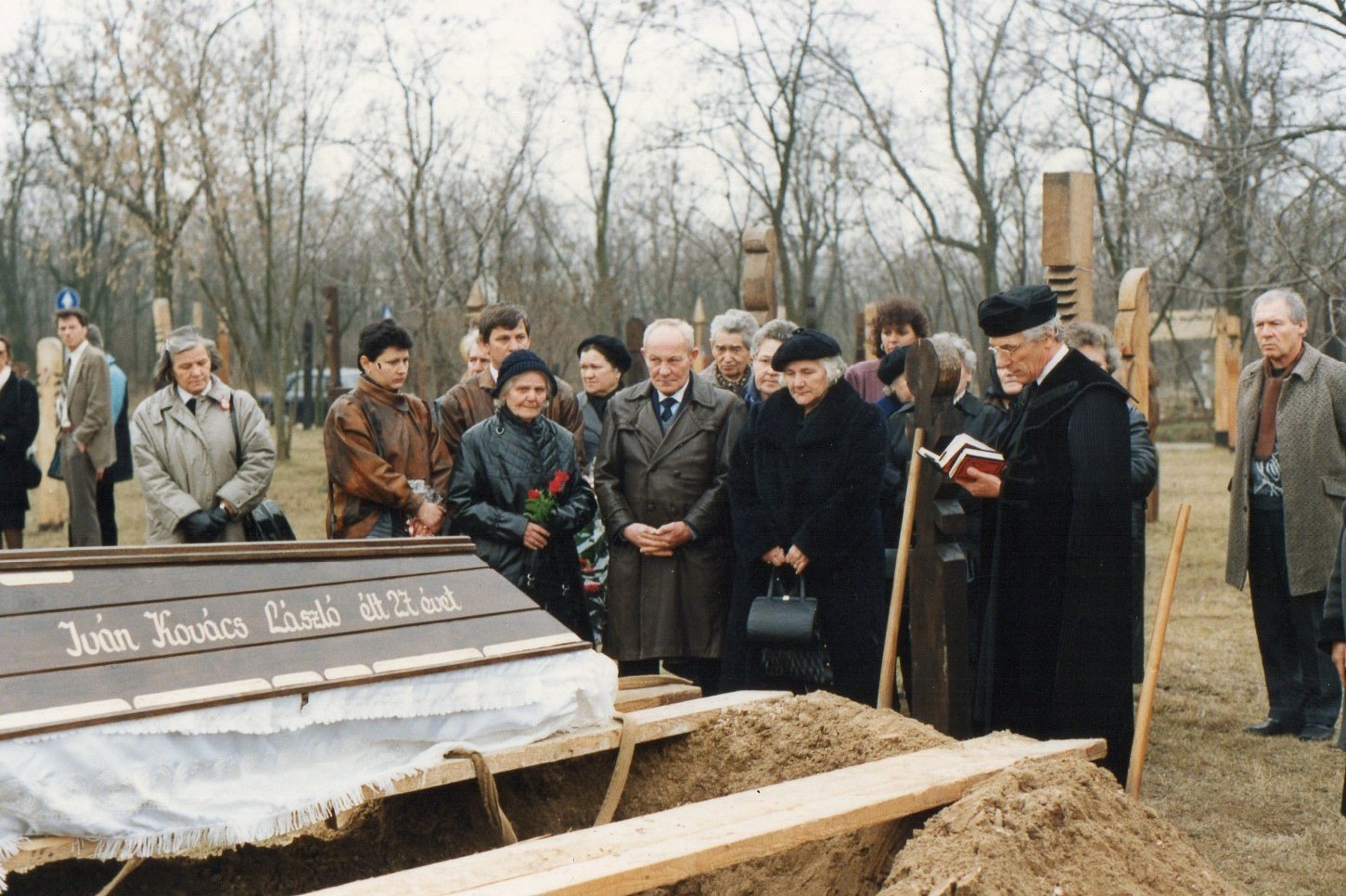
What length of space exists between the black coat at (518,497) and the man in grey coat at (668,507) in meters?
0.22

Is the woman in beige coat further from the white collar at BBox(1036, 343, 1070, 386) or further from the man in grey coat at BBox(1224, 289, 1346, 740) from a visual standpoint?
the man in grey coat at BBox(1224, 289, 1346, 740)

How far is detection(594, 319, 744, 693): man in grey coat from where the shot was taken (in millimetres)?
5504

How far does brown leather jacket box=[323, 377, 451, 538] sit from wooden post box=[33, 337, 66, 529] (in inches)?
348

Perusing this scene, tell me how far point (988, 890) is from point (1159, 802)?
→ 2.87 metres

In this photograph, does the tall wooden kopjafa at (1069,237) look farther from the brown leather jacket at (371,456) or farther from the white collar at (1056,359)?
the brown leather jacket at (371,456)

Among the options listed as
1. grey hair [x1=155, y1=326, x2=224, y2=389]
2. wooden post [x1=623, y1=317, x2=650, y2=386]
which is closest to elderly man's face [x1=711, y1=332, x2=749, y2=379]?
grey hair [x1=155, y1=326, x2=224, y2=389]

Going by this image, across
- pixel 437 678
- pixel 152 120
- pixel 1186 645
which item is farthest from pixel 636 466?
pixel 152 120

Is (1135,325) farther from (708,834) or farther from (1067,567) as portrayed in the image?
(708,834)

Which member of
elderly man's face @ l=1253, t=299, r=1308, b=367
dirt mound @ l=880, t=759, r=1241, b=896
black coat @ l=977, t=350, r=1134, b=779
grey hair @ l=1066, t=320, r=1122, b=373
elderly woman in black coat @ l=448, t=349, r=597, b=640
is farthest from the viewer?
elderly man's face @ l=1253, t=299, r=1308, b=367

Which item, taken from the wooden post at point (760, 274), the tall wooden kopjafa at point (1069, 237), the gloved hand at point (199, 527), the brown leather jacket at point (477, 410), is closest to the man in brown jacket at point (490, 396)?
the brown leather jacket at point (477, 410)

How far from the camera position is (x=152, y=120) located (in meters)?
18.0

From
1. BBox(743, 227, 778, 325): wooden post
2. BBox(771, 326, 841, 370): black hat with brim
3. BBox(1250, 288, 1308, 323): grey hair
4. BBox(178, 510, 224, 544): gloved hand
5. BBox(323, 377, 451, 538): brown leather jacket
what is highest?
BBox(743, 227, 778, 325): wooden post

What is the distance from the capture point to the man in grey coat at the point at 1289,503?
5828 millimetres

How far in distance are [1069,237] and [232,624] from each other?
15.2ft
